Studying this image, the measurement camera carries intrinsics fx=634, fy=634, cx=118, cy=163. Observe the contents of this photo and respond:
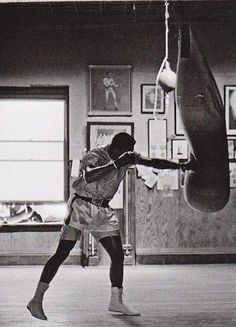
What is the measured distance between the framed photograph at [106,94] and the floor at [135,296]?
74.0 inches

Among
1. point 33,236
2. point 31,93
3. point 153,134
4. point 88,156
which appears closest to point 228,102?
point 153,134

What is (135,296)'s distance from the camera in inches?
208

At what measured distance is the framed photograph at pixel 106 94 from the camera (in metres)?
7.68

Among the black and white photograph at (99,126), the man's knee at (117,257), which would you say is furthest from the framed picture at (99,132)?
the man's knee at (117,257)

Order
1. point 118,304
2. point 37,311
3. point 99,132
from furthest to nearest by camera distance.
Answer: point 99,132 < point 118,304 < point 37,311

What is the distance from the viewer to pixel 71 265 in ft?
24.8

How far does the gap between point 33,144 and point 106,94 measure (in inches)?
42.2

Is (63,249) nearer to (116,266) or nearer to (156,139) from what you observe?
(116,266)

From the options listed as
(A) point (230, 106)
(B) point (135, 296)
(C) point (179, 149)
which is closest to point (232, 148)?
(A) point (230, 106)

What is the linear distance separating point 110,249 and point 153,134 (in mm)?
3627

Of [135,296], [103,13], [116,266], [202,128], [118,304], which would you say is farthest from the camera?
[103,13]

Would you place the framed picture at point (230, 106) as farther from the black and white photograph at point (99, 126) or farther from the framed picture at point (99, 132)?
the framed picture at point (99, 132)

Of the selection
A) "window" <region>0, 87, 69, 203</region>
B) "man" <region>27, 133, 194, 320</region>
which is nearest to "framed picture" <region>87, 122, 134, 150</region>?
"window" <region>0, 87, 69, 203</region>

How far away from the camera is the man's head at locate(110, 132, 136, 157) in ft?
13.7
